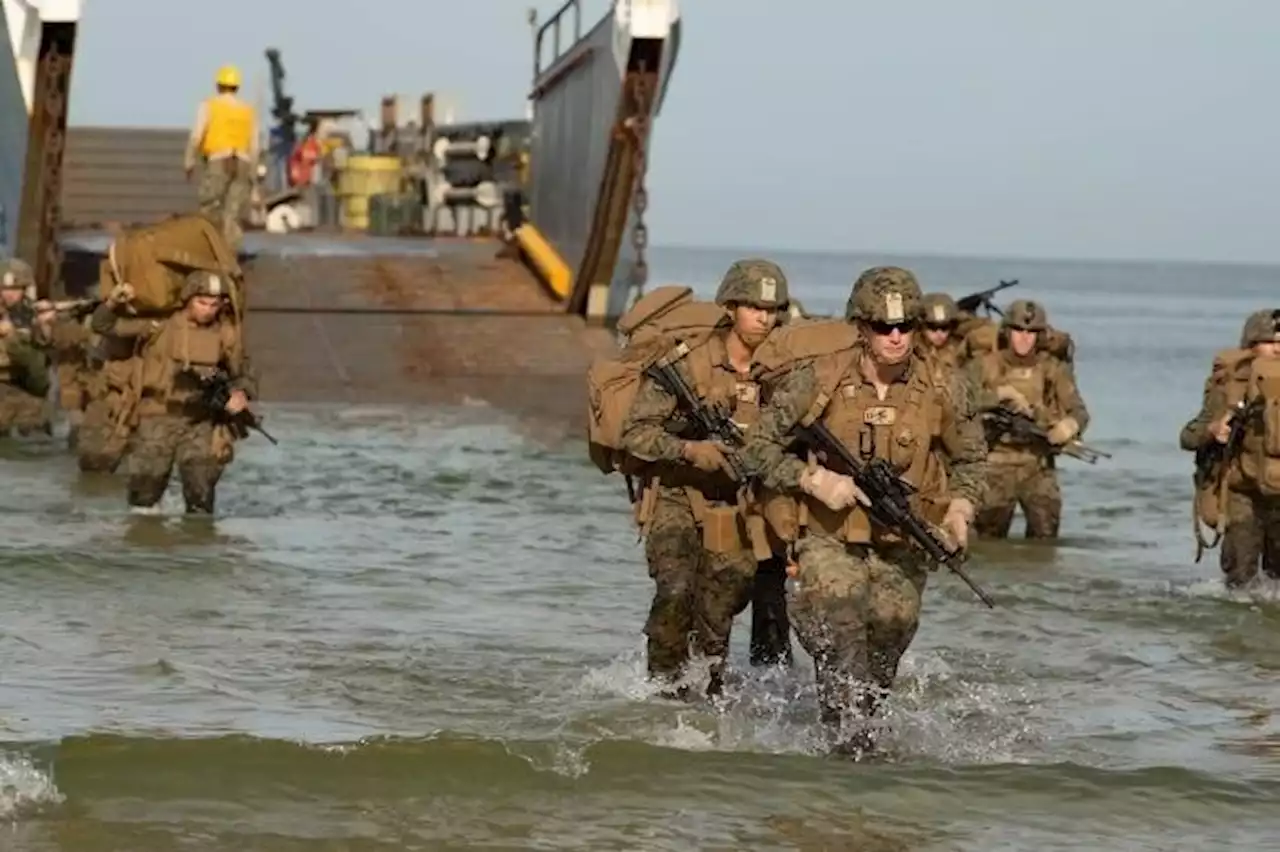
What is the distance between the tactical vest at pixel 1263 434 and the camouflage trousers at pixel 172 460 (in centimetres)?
553

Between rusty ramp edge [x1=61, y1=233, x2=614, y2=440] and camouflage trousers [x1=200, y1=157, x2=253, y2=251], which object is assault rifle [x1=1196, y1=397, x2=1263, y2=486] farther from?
camouflage trousers [x1=200, y1=157, x2=253, y2=251]

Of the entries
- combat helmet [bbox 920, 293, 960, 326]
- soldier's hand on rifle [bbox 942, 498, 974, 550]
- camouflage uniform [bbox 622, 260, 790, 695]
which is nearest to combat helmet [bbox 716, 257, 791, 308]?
camouflage uniform [bbox 622, 260, 790, 695]

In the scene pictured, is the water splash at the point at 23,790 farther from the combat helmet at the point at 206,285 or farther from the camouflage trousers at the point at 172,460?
the camouflage trousers at the point at 172,460

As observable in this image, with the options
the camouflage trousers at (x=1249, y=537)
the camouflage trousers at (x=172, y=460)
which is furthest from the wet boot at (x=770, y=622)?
the camouflage trousers at (x=172, y=460)

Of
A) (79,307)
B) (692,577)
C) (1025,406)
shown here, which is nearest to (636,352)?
(692,577)

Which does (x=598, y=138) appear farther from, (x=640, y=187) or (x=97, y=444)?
(x=97, y=444)

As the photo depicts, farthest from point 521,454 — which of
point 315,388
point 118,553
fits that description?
point 118,553

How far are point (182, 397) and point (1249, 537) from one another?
5.55 m

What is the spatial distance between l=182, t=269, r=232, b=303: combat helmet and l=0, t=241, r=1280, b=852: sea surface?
138cm

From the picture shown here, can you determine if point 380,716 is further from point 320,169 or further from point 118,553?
point 320,169

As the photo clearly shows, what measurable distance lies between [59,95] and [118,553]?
7990 mm

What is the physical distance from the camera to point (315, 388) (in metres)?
22.3

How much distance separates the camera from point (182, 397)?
14.8 m

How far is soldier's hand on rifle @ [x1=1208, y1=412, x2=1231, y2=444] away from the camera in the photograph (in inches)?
517
